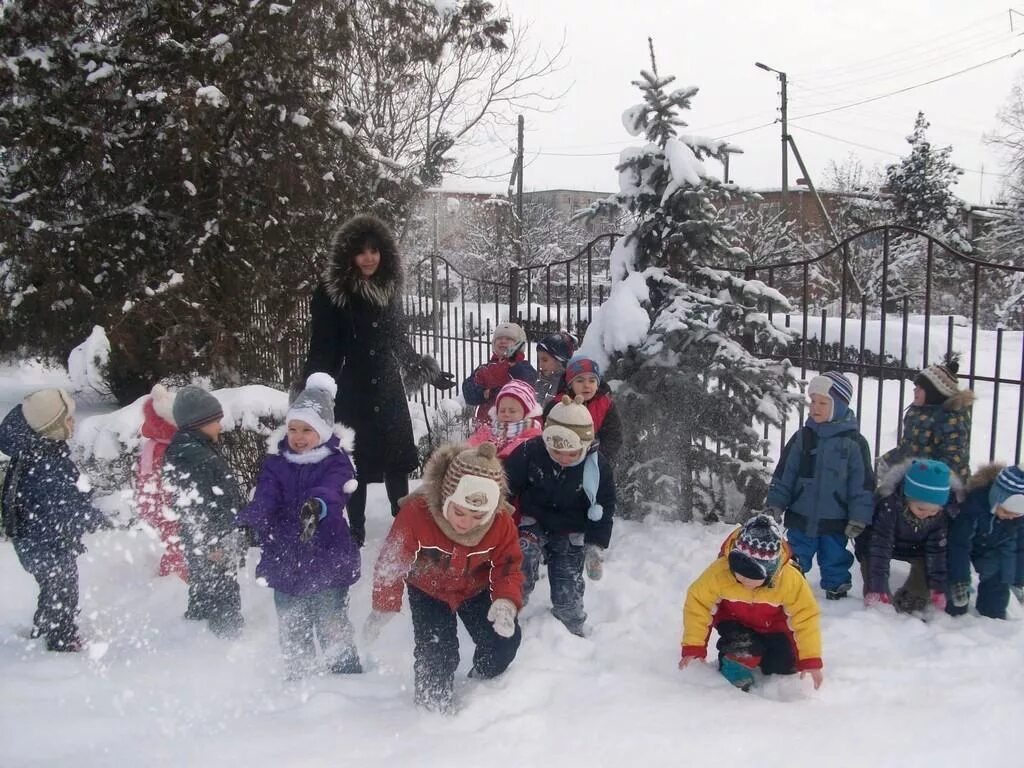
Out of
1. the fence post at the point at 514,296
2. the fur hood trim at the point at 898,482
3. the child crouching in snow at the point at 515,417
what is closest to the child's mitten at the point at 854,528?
the fur hood trim at the point at 898,482

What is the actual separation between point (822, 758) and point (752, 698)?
42cm

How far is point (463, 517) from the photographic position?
9.61 feet

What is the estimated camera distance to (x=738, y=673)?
10.2ft

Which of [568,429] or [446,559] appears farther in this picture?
[568,429]

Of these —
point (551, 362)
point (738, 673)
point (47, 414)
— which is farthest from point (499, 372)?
point (47, 414)

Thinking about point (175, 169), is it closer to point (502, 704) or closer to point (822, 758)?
point (502, 704)

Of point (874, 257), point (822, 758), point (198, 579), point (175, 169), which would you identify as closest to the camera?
point (822, 758)

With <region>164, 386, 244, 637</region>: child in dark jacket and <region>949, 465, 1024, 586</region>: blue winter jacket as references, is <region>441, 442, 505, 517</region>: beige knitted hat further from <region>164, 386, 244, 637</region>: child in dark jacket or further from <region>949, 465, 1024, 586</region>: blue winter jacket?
<region>949, 465, 1024, 586</region>: blue winter jacket

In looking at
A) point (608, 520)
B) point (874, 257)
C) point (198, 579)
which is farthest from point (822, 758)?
point (874, 257)

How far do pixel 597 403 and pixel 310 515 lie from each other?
188 centimetres

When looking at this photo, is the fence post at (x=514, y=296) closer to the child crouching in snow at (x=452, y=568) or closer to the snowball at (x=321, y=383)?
the snowball at (x=321, y=383)

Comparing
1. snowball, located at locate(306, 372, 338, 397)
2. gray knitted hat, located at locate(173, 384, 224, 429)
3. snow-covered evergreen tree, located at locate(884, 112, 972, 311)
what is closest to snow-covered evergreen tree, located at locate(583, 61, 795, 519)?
snowball, located at locate(306, 372, 338, 397)

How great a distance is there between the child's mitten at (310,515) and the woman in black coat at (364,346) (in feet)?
3.72

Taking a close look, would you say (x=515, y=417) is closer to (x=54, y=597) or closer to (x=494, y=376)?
(x=494, y=376)
